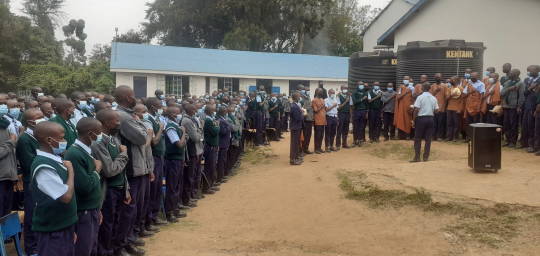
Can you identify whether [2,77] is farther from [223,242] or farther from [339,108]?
[223,242]

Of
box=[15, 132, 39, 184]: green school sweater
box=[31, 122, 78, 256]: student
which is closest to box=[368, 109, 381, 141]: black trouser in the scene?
box=[15, 132, 39, 184]: green school sweater

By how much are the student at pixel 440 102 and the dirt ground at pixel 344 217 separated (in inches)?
99.8

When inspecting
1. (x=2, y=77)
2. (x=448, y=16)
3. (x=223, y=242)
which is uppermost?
(x=448, y=16)

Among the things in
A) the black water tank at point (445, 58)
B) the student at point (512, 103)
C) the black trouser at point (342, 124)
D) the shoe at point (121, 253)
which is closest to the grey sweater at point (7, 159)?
the shoe at point (121, 253)

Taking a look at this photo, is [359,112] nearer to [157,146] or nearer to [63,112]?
[157,146]

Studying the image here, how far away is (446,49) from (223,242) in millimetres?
10398

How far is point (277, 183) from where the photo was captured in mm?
10680

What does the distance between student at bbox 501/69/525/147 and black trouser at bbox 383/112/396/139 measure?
3.54 meters

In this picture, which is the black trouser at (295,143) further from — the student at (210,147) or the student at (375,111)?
the student at (375,111)

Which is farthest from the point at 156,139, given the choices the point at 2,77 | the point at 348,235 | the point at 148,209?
the point at 2,77

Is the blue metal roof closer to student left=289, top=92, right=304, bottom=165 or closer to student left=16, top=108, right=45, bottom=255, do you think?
student left=289, top=92, right=304, bottom=165

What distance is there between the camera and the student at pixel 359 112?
14309 millimetres

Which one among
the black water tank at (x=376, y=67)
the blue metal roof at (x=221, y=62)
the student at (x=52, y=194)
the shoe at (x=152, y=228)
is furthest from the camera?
the blue metal roof at (x=221, y=62)

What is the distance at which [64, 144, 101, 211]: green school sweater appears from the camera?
454 centimetres
